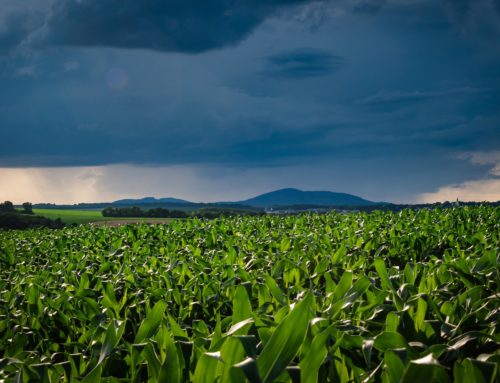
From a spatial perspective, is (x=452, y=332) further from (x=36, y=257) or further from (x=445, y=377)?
(x=36, y=257)

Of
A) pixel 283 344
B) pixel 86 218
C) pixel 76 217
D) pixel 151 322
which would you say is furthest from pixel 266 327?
pixel 76 217

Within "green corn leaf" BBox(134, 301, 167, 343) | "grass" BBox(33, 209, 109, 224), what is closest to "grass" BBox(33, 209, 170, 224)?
"grass" BBox(33, 209, 109, 224)

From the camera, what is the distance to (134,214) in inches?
1908

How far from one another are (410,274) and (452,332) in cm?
169

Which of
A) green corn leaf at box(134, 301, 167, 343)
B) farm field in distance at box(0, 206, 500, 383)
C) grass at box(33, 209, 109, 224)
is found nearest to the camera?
farm field in distance at box(0, 206, 500, 383)

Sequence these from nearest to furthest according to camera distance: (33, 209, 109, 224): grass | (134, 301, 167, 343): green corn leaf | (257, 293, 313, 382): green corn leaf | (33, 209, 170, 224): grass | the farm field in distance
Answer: (257, 293, 313, 382): green corn leaf, the farm field in distance, (134, 301, 167, 343): green corn leaf, (33, 209, 170, 224): grass, (33, 209, 109, 224): grass

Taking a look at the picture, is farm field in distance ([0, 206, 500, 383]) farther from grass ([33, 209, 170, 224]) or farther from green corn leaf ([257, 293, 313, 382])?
grass ([33, 209, 170, 224])

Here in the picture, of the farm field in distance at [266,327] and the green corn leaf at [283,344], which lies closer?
the green corn leaf at [283,344]

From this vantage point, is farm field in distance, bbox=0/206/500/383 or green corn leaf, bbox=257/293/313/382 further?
farm field in distance, bbox=0/206/500/383

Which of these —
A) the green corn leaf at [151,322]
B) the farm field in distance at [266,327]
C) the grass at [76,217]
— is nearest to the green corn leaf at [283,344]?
the farm field in distance at [266,327]

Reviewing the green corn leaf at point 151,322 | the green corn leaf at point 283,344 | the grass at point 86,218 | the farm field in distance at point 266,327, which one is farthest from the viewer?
the grass at point 86,218

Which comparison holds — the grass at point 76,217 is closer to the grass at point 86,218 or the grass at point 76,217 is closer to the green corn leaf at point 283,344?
the grass at point 86,218

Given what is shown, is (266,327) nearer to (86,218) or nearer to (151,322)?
(151,322)

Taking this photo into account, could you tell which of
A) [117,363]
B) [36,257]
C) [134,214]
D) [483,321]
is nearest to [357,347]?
[483,321]
